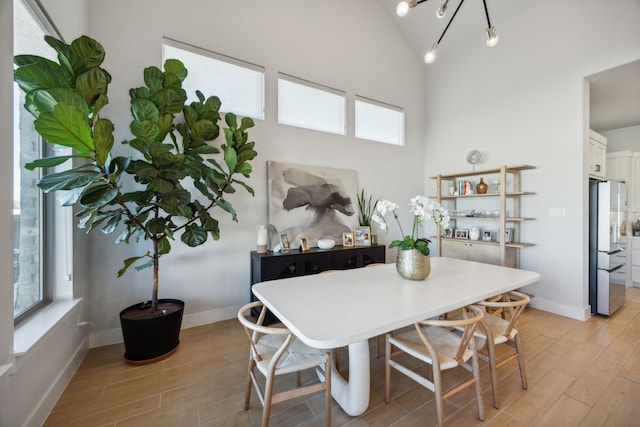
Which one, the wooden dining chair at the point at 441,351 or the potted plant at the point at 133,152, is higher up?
the potted plant at the point at 133,152

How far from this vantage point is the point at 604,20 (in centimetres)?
278

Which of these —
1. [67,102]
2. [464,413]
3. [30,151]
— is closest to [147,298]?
[30,151]

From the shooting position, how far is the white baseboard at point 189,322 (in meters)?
2.34

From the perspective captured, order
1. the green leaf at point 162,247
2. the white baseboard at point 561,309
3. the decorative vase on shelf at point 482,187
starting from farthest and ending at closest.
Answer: the decorative vase on shelf at point 482,187 < the white baseboard at point 561,309 < the green leaf at point 162,247

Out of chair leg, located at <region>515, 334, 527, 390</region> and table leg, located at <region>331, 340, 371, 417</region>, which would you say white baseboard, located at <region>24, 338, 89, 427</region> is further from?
chair leg, located at <region>515, 334, 527, 390</region>

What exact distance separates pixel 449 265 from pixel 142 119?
9.07 ft

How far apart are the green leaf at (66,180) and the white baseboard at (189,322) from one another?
1.64 metres

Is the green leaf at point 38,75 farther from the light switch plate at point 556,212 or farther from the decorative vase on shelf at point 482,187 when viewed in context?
the light switch plate at point 556,212

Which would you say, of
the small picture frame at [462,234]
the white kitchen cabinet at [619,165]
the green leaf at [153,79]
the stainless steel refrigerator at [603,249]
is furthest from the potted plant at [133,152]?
the white kitchen cabinet at [619,165]

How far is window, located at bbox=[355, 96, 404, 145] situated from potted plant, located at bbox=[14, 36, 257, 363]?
6.80 ft

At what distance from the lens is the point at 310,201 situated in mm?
3389

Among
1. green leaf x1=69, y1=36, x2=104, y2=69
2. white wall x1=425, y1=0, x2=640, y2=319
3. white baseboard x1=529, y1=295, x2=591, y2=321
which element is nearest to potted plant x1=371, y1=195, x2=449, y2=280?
green leaf x1=69, y1=36, x2=104, y2=69

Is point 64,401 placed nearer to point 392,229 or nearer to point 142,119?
point 142,119

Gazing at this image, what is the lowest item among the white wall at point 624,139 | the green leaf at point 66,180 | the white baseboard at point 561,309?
the white baseboard at point 561,309
